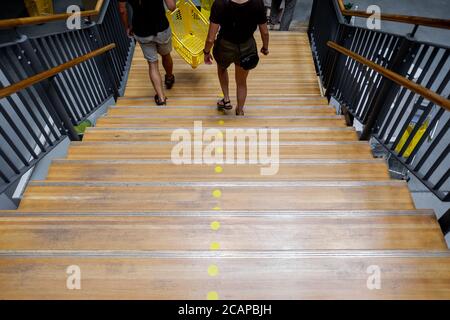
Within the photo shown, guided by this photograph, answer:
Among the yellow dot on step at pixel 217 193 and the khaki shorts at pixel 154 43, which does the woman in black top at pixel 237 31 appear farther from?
the yellow dot on step at pixel 217 193

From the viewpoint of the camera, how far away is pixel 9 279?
4.40ft

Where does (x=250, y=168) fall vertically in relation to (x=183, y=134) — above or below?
above

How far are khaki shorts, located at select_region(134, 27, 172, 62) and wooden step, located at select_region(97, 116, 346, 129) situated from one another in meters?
0.70

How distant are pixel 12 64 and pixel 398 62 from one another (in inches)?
107

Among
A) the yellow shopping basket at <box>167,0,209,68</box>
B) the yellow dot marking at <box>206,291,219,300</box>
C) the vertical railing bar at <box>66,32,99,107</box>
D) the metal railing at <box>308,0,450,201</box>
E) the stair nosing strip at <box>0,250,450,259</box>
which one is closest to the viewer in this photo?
the yellow dot marking at <box>206,291,219,300</box>

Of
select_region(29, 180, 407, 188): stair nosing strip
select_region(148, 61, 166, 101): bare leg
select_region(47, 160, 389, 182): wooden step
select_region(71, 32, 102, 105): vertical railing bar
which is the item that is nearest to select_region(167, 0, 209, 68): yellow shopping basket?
select_region(148, 61, 166, 101): bare leg

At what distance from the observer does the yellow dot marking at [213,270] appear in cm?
137

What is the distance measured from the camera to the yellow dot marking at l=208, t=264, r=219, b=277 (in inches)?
53.8

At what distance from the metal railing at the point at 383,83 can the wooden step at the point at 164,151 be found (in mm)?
273

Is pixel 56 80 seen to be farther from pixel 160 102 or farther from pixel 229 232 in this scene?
pixel 229 232

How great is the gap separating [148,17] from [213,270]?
8.20ft

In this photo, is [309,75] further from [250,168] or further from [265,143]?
[250,168]

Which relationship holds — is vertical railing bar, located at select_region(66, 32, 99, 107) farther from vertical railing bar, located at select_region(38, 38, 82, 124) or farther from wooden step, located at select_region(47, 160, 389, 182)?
wooden step, located at select_region(47, 160, 389, 182)

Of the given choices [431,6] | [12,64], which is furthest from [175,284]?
[431,6]
